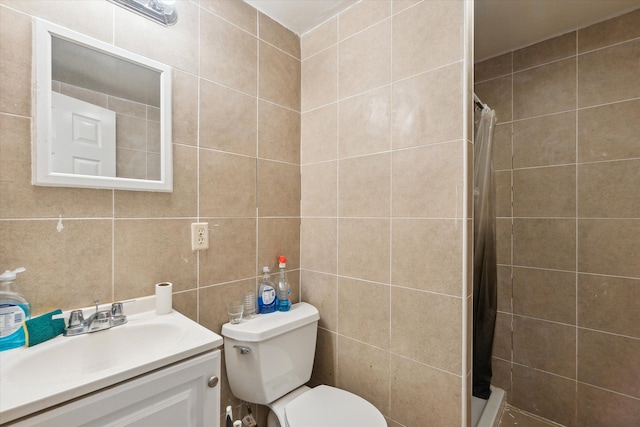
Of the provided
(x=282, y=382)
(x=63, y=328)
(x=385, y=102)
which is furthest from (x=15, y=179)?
(x=385, y=102)

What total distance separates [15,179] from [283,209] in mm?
978

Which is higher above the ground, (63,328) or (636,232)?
(636,232)

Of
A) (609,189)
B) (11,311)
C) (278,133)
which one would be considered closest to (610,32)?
(609,189)

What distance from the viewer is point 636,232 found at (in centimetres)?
150

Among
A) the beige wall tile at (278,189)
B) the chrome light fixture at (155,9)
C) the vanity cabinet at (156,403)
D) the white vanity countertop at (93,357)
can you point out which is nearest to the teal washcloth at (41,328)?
the white vanity countertop at (93,357)

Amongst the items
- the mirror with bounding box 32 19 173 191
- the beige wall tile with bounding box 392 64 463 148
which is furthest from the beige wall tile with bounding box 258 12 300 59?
the beige wall tile with bounding box 392 64 463 148

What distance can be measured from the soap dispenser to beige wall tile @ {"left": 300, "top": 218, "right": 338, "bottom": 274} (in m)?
1.08

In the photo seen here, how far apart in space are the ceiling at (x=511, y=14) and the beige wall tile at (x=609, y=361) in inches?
66.4

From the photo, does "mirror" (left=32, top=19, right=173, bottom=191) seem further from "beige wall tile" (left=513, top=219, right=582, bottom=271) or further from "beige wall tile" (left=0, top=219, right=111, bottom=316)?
"beige wall tile" (left=513, top=219, right=582, bottom=271)

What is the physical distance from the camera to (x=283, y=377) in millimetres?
1281

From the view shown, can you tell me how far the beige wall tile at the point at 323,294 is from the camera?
1472 mm

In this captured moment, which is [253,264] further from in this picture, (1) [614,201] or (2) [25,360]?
(1) [614,201]

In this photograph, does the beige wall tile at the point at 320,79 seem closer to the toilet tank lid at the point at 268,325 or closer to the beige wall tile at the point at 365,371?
the toilet tank lid at the point at 268,325

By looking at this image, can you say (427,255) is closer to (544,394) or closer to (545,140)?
(545,140)
